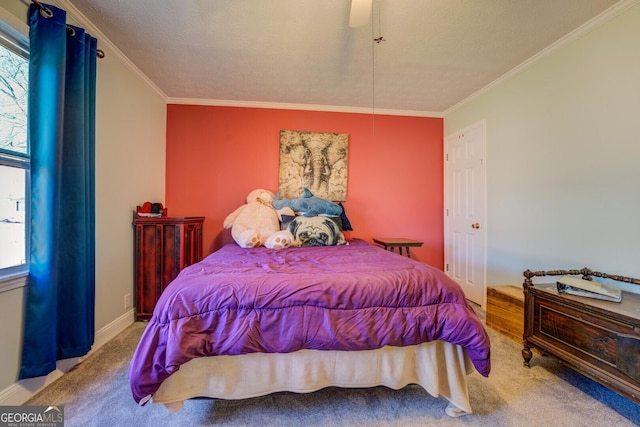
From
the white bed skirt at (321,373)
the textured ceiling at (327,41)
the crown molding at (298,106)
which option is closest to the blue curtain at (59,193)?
the textured ceiling at (327,41)

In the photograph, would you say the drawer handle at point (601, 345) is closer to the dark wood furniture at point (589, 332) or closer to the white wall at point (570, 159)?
the dark wood furniture at point (589, 332)

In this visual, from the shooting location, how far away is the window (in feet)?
4.48

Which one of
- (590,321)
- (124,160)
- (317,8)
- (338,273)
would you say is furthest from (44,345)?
(590,321)

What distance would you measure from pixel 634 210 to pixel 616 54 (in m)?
1.06

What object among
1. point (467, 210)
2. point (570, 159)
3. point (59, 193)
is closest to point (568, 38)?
point (570, 159)

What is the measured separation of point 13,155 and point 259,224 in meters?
1.73

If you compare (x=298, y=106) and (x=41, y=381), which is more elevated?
(x=298, y=106)

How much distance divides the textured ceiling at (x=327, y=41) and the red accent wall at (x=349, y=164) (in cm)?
39

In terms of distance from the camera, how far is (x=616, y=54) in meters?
1.69

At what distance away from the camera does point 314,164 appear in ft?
10.7

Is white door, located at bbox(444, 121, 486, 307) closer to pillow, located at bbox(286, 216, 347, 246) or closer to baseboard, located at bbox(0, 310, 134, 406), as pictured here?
pillow, located at bbox(286, 216, 347, 246)

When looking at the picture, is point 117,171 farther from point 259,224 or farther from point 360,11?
point 360,11

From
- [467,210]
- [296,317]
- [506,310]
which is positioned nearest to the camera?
[296,317]

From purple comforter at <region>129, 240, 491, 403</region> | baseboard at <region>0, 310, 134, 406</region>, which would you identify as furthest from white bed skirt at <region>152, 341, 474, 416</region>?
baseboard at <region>0, 310, 134, 406</region>
